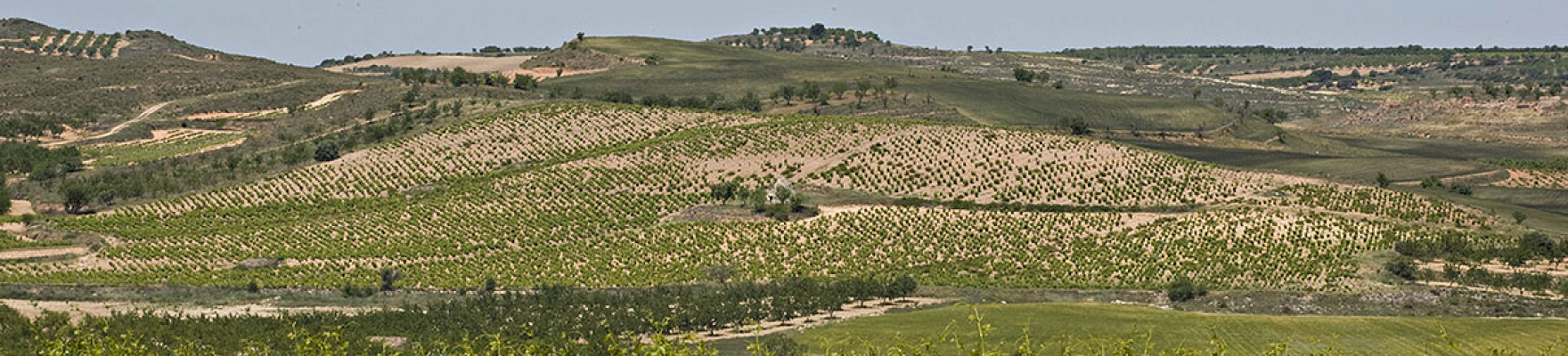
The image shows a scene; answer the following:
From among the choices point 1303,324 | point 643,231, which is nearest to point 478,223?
point 643,231

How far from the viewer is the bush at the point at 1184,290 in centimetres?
9362

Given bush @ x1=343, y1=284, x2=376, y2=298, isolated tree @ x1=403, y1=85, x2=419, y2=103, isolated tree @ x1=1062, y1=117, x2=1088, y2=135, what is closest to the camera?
bush @ x1=343, y1=284, x2=376, y2=298

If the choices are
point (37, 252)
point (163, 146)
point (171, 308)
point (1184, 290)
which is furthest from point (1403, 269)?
point (163, 146)

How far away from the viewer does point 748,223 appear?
116 metres

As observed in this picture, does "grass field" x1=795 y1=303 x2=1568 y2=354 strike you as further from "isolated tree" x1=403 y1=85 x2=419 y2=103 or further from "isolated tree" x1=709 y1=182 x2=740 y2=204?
"isolated tree" x1=403 y1=85 x2=419 y2=103

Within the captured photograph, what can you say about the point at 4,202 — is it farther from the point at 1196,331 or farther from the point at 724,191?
the point at 1196,331

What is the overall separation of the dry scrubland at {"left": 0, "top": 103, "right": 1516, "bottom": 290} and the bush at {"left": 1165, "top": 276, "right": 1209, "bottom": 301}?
306 centimetres

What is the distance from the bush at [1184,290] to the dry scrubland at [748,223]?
3.06 meters

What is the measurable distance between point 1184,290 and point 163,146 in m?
122

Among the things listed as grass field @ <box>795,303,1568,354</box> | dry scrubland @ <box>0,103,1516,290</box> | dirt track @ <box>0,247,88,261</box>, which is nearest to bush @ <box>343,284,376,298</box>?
dry scrubland @ <box>0,103,1516,290</box>

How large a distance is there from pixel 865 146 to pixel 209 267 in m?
58.0

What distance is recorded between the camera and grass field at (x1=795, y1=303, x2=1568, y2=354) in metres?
69.6

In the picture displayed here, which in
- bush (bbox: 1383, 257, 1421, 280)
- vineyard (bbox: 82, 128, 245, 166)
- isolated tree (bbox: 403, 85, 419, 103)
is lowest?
vineyard (bbox: 82, 128, 245, 166)

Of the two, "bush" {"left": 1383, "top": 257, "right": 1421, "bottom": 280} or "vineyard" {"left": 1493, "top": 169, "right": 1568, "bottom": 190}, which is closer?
"bush" {"left": 1383, "top": 257, "right": 1421, "bottom": 280}
